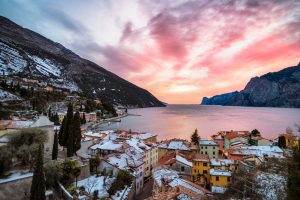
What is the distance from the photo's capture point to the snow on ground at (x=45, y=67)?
172375 mm

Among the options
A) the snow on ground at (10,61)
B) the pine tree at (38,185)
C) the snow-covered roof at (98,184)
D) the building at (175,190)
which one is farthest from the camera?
the snow on ground at (10,61)

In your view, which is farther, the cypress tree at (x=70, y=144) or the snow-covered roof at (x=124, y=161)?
the cypress tree at (x=70, y=144)

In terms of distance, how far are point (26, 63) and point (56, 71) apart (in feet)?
118

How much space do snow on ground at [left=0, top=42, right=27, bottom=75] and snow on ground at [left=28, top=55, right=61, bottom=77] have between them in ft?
42.8

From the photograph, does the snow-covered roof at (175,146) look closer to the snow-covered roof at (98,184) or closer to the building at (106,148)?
the building at (106,148)

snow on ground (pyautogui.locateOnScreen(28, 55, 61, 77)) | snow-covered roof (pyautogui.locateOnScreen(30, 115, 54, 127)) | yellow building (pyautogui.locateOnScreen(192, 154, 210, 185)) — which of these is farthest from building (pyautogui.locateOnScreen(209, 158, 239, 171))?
snow on ground (pyautogui.locateOnScreen(28, 55, 61, 77))

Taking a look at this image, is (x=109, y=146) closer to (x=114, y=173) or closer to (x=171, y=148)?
(x=114, y=173)

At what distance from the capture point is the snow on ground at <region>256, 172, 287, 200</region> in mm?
11790

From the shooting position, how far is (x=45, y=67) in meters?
183

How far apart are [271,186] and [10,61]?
531ft

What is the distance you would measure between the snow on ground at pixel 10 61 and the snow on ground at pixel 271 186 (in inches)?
5462

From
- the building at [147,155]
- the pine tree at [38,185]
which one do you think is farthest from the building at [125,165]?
the pine tree at [38,185]

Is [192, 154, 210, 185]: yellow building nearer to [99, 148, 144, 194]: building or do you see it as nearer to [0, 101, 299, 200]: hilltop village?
[0, 101, 299, 200]: hilltop village

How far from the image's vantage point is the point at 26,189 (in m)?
14.7
